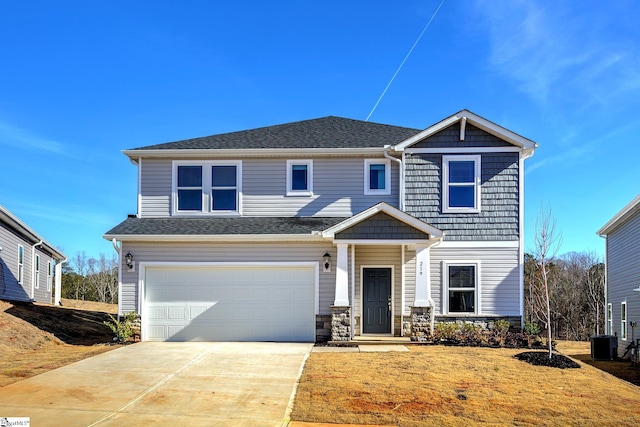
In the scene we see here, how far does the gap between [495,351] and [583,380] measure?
318 centimetres

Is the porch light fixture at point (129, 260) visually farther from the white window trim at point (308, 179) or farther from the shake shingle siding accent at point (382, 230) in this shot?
the shake shingle siding accent at point (382, 230)

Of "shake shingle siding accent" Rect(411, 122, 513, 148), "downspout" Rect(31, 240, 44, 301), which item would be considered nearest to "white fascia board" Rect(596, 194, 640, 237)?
"shake shingle siding accent" Rect(411, 122, 513, 148)

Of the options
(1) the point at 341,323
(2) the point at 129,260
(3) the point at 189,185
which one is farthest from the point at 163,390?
(3) the point at 189,185

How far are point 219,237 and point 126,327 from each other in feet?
12.0

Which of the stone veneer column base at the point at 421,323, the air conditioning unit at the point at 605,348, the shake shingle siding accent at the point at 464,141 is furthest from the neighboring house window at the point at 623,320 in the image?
the stone veneer column base at the point at 421,323

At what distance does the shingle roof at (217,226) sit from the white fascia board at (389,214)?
3.13 feet

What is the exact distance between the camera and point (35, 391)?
968 cm

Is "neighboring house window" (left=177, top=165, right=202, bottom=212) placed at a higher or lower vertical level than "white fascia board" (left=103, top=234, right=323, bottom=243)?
higher

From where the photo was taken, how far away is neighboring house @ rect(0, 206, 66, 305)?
70.0 feet

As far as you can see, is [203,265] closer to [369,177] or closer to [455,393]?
[369,177]

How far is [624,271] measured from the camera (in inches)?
733

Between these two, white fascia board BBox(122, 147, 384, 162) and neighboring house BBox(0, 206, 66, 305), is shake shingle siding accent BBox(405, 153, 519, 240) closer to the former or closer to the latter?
white fascia board BBox(122, 147, 384, 162)

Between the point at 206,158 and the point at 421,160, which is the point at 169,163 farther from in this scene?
the point at 421,160

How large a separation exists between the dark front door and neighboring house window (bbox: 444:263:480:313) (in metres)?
1.78
